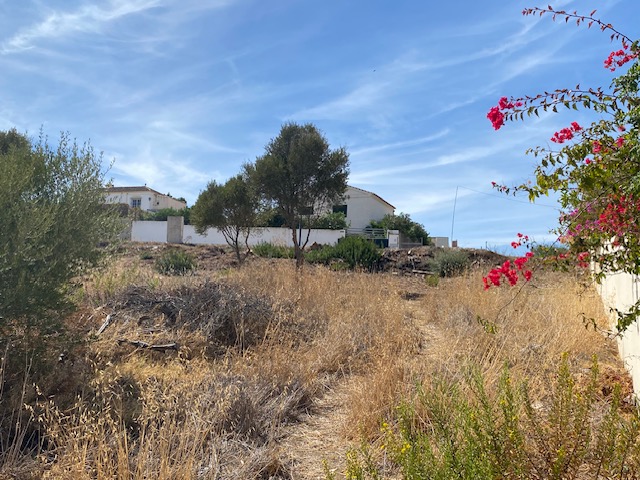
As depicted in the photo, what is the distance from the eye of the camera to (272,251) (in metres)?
17.3

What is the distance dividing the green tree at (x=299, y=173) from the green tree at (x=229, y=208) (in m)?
1.94

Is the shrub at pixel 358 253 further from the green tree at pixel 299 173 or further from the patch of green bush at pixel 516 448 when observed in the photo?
the patch of green bush at pixel 516 448

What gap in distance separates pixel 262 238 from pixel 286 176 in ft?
35.3

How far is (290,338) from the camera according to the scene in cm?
539

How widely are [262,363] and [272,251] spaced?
43.6 feet

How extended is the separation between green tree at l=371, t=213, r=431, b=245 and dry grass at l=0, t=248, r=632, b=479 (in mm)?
24375

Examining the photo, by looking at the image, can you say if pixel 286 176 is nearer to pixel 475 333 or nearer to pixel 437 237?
pixel 475 333

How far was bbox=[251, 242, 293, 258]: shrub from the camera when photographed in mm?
16233

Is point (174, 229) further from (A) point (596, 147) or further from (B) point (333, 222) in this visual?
(A) point (596, 147)

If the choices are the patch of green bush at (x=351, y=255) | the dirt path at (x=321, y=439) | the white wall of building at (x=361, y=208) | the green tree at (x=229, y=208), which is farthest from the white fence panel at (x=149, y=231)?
the dirt path at (x=321, y=439)

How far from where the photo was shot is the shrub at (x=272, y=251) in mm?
16233

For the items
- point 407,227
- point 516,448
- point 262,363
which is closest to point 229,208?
point 262,363

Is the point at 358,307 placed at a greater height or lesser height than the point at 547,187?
lesser

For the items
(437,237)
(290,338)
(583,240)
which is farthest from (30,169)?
(437,237)
